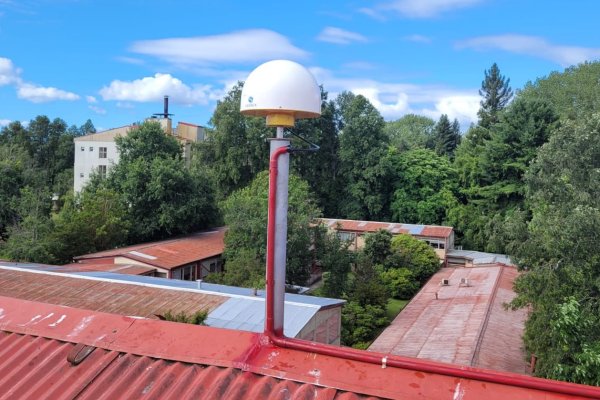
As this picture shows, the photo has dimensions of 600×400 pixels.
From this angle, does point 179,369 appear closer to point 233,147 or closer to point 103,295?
point 103,295

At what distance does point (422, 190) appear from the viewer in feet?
120

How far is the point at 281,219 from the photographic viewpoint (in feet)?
11.3

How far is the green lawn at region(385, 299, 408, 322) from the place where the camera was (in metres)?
21.3

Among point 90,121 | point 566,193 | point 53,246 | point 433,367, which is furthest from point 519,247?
point 90,121

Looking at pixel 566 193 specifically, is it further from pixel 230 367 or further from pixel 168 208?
pixel 168 208

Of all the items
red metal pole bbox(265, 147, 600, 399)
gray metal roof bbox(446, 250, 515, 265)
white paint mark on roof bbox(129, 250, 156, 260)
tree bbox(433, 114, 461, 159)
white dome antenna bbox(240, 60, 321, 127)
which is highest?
tree bbox(433, 114, 461, 159)

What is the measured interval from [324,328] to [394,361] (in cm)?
1017

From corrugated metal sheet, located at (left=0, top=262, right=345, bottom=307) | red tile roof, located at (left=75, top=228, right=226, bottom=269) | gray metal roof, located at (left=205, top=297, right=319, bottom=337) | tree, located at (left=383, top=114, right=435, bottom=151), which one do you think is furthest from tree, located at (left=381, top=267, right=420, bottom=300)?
tree, located at (left=383, top=114, right=435, bottom=151)

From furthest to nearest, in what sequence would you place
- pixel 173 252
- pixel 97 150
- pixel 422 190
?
pixel 97 150, pixel 422 190, pixel 173 252

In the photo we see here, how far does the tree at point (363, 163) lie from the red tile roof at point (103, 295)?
78.5 ft

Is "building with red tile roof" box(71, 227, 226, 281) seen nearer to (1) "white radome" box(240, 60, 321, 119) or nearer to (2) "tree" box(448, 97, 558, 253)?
(2) "tree" box(448, 97, 558, 253)

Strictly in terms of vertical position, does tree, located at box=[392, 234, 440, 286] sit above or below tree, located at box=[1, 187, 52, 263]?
below

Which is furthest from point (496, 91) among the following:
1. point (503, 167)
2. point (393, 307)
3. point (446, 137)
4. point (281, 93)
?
point (281, 93)

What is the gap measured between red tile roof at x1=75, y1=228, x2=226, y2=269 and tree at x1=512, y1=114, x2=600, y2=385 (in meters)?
14.5
